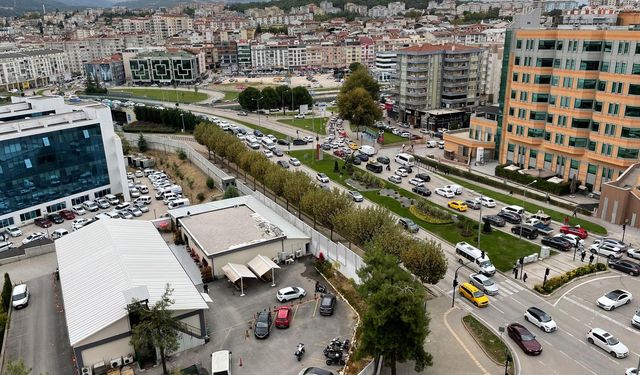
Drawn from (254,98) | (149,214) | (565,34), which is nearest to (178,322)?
(149,214)

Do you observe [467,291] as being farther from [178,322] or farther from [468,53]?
A: [468,53]

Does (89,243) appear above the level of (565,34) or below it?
below

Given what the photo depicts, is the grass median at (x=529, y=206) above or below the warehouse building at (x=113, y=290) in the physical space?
below

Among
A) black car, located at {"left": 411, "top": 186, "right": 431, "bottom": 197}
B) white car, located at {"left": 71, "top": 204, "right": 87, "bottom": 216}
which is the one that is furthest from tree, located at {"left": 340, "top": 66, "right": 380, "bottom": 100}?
white car, located at {"left": 71, "top": 204, "right": 87, "bottom": 216}

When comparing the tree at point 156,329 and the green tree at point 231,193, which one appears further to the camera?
the green tree at point 231,193

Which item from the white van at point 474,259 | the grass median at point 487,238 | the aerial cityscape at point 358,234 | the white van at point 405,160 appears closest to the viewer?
the aerial cityscape at point 358,234

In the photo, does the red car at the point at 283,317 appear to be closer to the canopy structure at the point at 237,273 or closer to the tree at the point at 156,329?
the canopy structure at the point at 237,273

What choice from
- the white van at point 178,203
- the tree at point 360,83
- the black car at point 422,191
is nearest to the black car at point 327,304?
the black car at point 422,191

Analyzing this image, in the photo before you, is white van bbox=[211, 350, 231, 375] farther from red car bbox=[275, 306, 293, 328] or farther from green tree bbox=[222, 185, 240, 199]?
green tree bbox=[222, 185, 240, 199]

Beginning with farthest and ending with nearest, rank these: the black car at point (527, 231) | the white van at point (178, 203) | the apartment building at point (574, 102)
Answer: the white van at point (178, 203), the apartment building at point (574, 102), the black car at point (527, 231)
